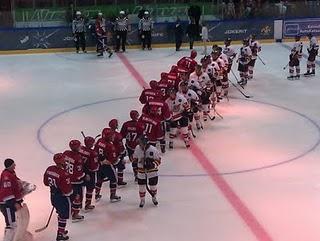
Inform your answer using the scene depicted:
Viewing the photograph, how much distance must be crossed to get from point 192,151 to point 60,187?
3.58 metres

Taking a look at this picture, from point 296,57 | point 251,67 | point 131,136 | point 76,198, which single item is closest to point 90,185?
point 76,198

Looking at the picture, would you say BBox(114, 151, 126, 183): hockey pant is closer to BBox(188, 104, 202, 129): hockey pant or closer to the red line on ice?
the red line on ice

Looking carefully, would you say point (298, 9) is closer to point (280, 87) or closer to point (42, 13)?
point (280, 87)

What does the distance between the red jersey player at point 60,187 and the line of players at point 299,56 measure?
8.06 m

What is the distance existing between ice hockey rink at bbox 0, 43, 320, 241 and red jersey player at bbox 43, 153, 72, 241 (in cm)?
44

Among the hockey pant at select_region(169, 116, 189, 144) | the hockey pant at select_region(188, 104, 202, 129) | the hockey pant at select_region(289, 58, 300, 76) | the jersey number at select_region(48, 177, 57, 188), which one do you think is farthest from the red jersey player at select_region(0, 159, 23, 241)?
the hockey pant at select_region(289, 58, 300, 76)

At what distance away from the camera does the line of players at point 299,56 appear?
46.9ft

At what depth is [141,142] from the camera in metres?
8.03

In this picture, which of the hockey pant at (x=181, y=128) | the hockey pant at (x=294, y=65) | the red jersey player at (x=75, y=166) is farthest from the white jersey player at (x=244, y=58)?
the red jersey player at (x=75, y=166)

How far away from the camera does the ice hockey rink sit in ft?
25.5

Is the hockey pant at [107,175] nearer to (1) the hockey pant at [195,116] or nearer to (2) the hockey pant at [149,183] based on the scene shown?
(2) the hockey pant at [149,183]

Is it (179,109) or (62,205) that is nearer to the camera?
(62,205)

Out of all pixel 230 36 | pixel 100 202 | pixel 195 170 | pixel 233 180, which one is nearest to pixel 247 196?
pixel 233 180

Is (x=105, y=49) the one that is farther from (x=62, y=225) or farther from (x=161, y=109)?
(x=62, y=225)
